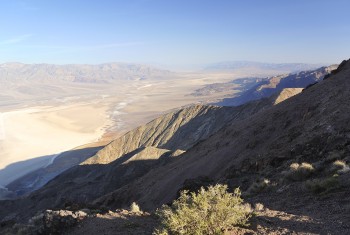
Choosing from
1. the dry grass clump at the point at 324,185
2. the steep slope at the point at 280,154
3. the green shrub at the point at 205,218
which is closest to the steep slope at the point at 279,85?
the steep slope at the point at 280,154

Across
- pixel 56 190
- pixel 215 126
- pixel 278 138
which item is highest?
pixel 278 138

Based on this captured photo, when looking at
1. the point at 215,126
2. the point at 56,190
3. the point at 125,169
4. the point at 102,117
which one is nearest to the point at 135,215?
the point at 125,169

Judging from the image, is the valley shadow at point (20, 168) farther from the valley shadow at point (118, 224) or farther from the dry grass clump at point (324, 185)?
the dry grass clump at point (324, 185)

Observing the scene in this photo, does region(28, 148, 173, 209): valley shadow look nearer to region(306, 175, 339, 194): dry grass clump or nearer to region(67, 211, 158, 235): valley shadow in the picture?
region(67, 211, 158, 235): valley shadow

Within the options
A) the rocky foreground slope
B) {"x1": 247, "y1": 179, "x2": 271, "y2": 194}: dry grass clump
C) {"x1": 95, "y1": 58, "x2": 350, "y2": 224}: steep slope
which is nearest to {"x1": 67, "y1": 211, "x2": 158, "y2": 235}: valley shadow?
the rocky foreground slope

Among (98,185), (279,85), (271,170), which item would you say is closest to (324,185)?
(271,170)

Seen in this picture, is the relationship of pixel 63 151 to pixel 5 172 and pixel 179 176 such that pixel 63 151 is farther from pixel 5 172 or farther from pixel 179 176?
pixel 179 176
